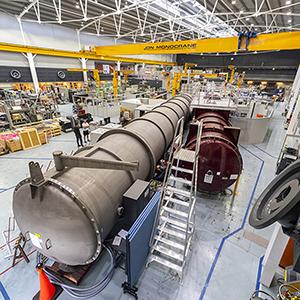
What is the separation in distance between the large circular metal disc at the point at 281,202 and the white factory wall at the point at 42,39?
71.7 feet

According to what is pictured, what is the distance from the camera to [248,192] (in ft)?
20.7

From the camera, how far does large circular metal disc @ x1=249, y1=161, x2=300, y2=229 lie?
1328 millimetres

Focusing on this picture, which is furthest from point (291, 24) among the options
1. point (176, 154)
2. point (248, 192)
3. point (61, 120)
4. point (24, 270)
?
point (24, 270)

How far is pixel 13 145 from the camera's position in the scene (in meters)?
8.73

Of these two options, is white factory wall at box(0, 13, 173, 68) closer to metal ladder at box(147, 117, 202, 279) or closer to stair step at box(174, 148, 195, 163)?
stair step at box(174, 148, 195, 163)

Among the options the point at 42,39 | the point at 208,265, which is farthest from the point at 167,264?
the point at 42,39

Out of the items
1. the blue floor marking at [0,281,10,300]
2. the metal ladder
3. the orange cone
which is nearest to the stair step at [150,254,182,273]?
the metal ladder

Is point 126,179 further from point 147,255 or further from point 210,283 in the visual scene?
point 210,283

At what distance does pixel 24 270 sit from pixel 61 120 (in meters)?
10.2

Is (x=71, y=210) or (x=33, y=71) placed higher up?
(x=33, y=71)

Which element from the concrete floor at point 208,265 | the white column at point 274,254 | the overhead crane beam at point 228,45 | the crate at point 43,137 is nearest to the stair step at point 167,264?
the concrete floor at point 208,265

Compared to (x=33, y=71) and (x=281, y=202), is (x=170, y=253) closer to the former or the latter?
(x=281, y=202)

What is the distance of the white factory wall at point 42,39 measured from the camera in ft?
51.7

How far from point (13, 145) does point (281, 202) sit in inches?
424
